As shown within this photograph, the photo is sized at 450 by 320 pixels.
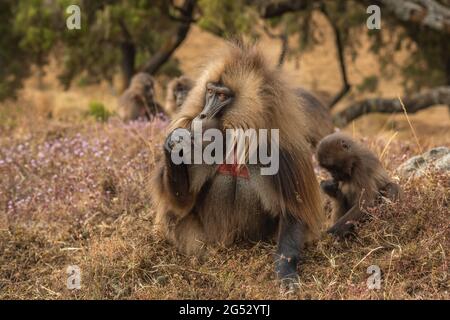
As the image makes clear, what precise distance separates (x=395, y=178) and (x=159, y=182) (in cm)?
214

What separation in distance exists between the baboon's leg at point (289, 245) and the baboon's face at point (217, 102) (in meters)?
0.81

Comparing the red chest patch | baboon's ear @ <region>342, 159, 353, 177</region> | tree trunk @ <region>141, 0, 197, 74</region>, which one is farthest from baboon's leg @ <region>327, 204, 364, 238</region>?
tree trunk @ <region>141, 0, 197, 74</region>

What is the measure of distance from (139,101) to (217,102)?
6.66 m

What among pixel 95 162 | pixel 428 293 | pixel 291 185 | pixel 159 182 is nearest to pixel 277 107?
pixel 291 185

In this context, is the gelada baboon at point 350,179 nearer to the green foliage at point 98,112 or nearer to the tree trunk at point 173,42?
the green foliage at point 98,112

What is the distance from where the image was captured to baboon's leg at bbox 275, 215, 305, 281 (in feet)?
15.7

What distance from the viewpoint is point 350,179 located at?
5633 millimetres

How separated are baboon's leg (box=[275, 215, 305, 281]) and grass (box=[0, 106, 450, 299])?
0.36 feet

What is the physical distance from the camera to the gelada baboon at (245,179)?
477 centimetres

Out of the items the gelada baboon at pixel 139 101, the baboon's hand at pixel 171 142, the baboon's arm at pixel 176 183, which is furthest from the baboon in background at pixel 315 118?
the gelada baboon at pixel 139 101

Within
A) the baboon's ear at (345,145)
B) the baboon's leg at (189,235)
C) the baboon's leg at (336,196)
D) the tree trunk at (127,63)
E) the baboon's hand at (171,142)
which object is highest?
the tree trunk at (127,63)

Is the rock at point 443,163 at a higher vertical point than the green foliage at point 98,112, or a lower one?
lower

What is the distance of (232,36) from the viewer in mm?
5242
